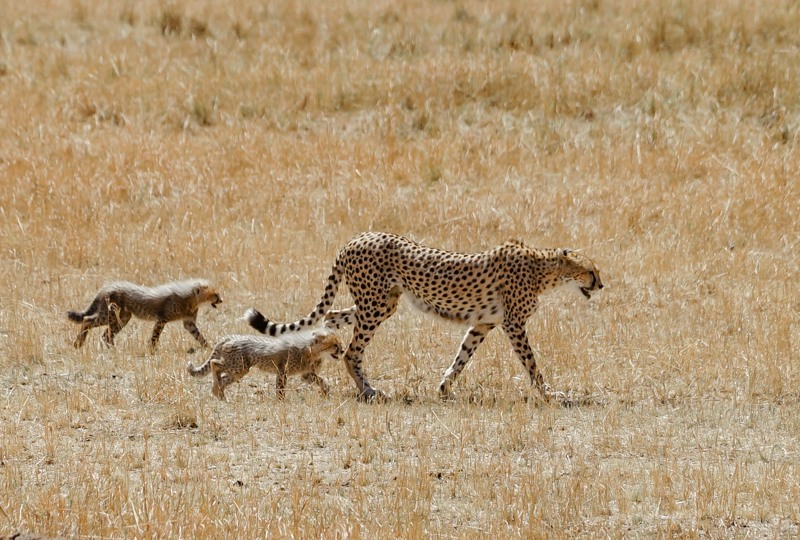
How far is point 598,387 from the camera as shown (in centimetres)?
808

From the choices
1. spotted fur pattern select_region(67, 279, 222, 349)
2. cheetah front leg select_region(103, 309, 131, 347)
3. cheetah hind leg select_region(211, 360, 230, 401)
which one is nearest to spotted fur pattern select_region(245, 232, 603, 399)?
cheetah hind leg select_region(211, 360, 230, 401)

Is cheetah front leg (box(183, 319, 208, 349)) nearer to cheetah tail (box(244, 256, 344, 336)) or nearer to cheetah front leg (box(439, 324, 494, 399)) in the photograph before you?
cheetah tail (box(244, 256, 344, 336))

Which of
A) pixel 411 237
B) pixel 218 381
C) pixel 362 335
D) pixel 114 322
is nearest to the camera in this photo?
pixel 218 381

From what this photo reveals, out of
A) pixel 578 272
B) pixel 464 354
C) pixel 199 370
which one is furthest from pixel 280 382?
pixel 578 272

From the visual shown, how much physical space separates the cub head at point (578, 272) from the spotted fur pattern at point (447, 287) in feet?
0.14

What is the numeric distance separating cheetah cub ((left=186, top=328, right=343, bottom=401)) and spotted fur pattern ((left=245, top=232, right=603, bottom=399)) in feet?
0.77

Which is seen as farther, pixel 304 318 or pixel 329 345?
pixel 304 318

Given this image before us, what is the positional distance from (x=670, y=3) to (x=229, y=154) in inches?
264

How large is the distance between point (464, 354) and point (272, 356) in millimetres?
1226

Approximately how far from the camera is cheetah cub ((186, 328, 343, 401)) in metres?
7.73

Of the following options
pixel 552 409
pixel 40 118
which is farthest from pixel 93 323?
pixel 40 118

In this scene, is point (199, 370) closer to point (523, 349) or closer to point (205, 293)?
point (205, 293)

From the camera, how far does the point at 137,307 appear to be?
887 cm

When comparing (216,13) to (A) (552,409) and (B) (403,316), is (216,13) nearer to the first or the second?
(B) (403,316)
